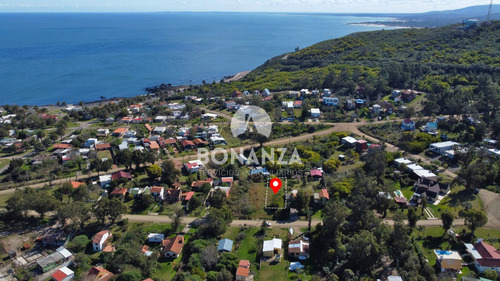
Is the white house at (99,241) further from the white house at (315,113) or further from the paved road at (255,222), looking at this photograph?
the white house at (315,113)

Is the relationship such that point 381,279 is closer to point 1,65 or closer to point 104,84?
point 104,84

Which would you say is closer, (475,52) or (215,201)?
(215,201)

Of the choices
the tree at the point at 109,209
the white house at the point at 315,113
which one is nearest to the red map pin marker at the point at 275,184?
the tree at the point at 109,209

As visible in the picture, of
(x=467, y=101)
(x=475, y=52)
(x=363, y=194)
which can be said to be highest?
(x=475, y=52)

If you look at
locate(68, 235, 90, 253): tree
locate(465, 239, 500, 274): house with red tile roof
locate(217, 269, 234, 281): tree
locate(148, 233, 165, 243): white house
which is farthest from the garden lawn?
locate(68, 235, 90, 253): tree

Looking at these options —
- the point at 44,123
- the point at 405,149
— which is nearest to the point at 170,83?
the point at 44,123
